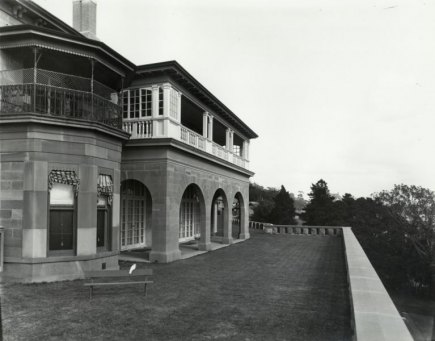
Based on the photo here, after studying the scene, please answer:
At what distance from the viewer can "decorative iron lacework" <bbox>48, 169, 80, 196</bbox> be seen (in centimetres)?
1041

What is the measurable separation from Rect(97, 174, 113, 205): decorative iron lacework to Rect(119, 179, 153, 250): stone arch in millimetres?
4111

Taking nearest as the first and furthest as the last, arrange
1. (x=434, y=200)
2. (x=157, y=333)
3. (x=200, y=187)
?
(x=157, y=333) → (x=200, y=187) → (x=434, y=200)

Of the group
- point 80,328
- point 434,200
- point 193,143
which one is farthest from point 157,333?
point 434,200

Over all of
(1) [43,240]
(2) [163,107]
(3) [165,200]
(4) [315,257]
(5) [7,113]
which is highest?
(2) [163,107]

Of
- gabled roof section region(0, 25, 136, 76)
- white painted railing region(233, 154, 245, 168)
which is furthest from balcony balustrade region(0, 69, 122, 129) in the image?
white painted railing region(233, 154, 245, 168)

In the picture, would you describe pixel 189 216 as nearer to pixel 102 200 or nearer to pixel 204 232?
pixel 204 232

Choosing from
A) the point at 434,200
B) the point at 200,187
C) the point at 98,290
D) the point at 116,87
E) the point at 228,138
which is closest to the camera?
the point at 98,290

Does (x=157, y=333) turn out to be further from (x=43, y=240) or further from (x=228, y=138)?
(x=228, y=138)

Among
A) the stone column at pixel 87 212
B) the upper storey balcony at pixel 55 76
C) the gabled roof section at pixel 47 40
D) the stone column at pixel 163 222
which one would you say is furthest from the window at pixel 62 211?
the stone column at pixel 163 222

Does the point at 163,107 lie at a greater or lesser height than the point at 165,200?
greater

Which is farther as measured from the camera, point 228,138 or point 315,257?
point 228,138

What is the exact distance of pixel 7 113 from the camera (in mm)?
10219

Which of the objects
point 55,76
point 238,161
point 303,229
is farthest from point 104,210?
point 303,229

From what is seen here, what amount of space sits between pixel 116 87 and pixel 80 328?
9.62 metres
